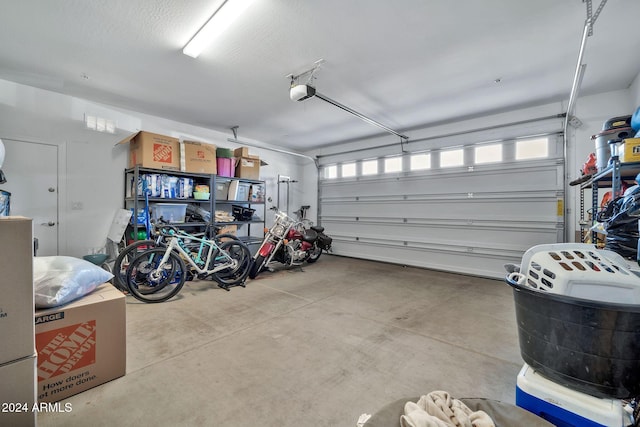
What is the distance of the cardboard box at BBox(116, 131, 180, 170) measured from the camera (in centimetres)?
395

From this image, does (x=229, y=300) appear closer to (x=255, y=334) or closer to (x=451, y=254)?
(x=255, y=334)

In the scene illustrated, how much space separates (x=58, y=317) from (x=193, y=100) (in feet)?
11.3

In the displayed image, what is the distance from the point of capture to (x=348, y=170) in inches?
265

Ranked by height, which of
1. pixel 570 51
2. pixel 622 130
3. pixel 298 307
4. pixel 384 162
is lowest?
pixel 298 307

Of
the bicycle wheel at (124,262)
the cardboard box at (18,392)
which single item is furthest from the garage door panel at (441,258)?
the cardboard box at (18,392)

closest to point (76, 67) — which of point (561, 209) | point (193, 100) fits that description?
point (193, 100)

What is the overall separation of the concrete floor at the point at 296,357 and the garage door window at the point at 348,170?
374cm

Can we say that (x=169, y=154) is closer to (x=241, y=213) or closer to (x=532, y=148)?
(x=241, y=213)

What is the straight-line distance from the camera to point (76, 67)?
303 cm

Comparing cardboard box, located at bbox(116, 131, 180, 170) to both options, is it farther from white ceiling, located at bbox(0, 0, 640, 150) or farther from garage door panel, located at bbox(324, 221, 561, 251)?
garage door panel, located at bbox(324, 221, 561, 251)

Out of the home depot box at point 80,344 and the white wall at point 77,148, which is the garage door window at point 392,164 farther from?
the home depot box at point 80,344

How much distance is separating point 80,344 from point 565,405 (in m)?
2.41

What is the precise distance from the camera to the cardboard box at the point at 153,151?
13.0 feet

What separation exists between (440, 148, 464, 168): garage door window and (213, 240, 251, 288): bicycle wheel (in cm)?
405
